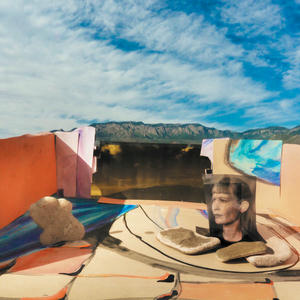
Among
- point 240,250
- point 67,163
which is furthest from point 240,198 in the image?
point 67,163

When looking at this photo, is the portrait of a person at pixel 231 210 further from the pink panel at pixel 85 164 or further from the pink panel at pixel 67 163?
the pink panel at pixel 67 163

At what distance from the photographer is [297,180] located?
16.3 feet

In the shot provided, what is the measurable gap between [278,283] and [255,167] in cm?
338

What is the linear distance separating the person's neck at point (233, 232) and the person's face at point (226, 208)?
51mm

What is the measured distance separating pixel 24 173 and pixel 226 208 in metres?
3.34

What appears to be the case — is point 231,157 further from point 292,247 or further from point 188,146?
point 292,247

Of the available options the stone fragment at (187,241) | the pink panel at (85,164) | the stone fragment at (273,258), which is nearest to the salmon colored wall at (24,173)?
the pink panel at (85,164)

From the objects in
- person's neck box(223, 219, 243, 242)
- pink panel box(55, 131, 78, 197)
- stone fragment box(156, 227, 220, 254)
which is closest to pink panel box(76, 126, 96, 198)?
pink panel box(55, 131, 78, 197)

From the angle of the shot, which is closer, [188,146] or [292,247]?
[292,247]

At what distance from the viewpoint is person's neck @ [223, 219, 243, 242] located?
3543mm

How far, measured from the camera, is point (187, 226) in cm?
427

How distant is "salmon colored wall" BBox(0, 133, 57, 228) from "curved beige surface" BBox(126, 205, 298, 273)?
5.86ft

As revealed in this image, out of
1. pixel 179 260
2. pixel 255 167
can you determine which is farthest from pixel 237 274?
pixel 255 167

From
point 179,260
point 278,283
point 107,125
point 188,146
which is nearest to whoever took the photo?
point 278,283
